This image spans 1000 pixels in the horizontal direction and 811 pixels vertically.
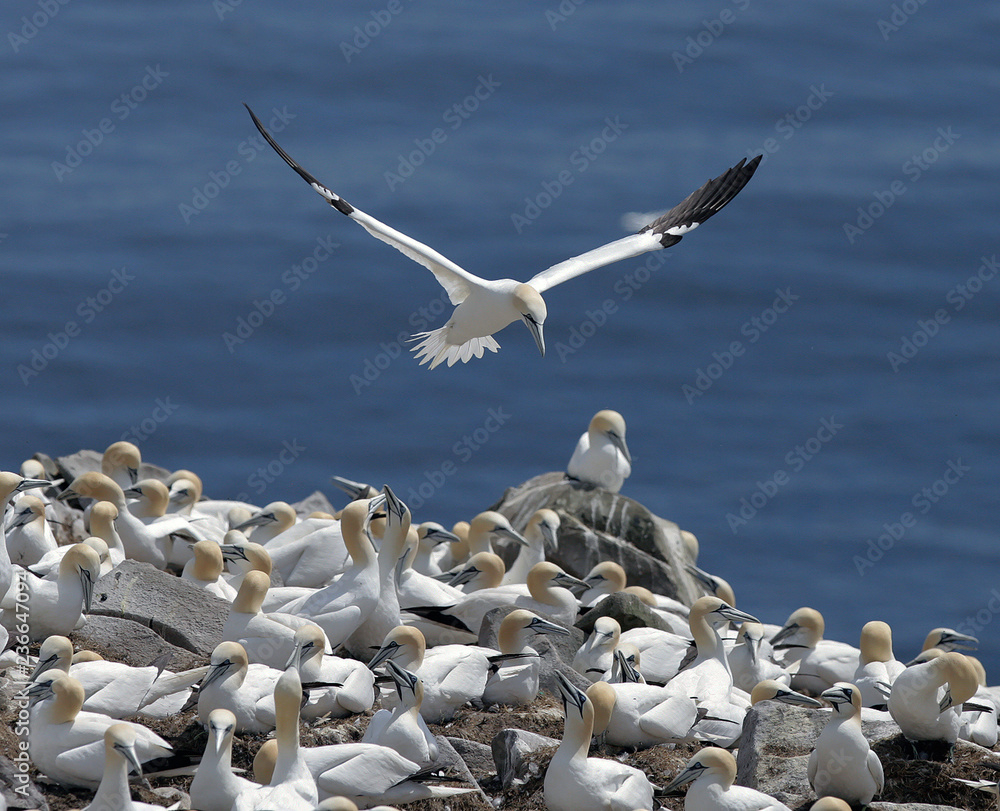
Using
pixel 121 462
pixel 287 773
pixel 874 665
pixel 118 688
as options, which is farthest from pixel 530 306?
pixel 121 462

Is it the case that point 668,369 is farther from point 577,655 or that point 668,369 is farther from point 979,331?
point 577,655

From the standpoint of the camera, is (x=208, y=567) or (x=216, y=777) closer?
(x=216, y=777)

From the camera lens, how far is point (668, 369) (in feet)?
A: 88.2

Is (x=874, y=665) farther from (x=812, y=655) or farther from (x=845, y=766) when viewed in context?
(x=845, y=766)

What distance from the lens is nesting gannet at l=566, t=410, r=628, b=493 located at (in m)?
14.8

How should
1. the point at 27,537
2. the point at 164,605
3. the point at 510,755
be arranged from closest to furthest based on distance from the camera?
the point at 510,755
the point at 164,605
the point at 27,537

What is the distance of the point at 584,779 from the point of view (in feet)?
25.7

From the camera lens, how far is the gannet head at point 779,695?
898 cm

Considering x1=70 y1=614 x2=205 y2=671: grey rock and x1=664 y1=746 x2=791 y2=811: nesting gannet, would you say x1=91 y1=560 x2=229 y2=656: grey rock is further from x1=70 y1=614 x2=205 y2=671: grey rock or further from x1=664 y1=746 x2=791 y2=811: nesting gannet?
x1=664 y1=746 x2=791 y2=811: nesting gannet

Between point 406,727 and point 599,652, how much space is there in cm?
244

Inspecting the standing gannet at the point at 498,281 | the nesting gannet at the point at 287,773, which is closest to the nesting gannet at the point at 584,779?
the nesting gannet at the point at 287,773

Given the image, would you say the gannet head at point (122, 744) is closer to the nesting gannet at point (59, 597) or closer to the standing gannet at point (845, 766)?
the nesting gannet at point (59, 597)

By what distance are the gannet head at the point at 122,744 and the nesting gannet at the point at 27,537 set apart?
4.49 metres

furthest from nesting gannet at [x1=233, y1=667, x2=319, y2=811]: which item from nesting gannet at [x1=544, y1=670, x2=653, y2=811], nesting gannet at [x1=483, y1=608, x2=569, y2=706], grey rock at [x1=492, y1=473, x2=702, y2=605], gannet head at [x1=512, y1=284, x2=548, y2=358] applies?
grey rock at [x1=492, y1=473, x2=702, y2=605]
